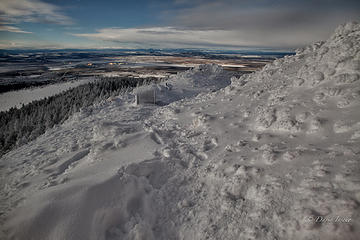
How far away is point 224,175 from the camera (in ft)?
15.1

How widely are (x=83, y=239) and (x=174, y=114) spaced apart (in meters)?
6.32

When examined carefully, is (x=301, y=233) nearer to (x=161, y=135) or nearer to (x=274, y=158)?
(x=274, y=158)

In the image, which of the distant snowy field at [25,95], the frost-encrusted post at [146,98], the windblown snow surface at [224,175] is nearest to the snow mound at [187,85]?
the frost-encrusted post at [146,98]

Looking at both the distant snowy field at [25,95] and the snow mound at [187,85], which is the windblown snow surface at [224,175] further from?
the distant snowy field at [25,95]

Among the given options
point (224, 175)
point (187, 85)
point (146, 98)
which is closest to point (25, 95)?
point (187, 85)

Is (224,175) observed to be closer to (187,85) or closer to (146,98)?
(146,98)

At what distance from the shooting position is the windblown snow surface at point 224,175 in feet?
10.8

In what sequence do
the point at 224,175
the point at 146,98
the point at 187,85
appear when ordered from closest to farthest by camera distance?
the point at 224,175 < the point at 146,98 < the point at 187,85

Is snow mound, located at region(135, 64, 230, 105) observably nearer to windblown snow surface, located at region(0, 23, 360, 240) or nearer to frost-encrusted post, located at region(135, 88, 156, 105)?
frost-encrusted post, located at region(135, 88, 156, 105)

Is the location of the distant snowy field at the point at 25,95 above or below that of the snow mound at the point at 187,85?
below

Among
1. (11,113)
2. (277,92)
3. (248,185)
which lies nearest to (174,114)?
(277,92)

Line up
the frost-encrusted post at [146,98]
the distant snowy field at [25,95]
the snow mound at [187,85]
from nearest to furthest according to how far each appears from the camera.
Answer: the frost-encrusted post at [146,98], the snow mound at [187,85], the distant snowy field at [25,95]

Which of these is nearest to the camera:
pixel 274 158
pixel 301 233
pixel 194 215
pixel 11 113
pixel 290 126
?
pixel 301 233

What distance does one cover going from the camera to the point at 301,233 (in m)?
2.89
